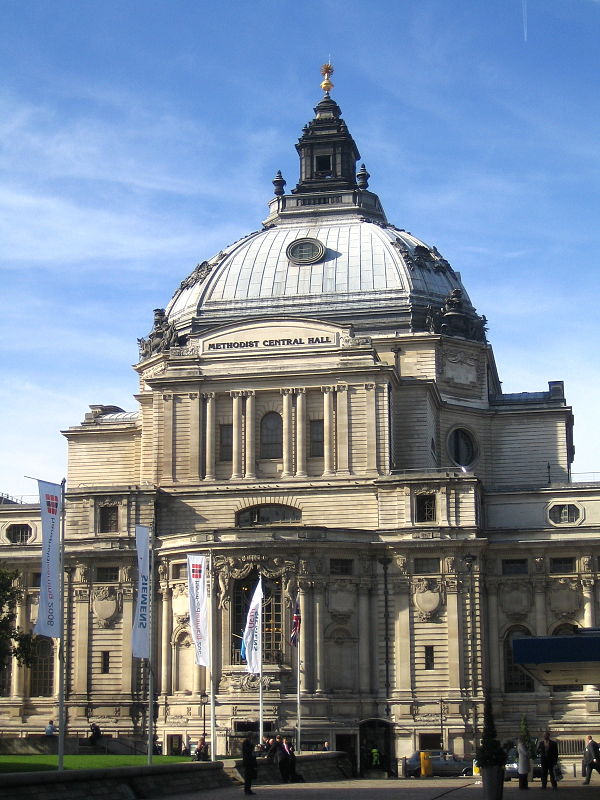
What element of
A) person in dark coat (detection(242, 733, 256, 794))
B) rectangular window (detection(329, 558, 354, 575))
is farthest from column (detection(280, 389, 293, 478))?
person in dark coat (detection(242, 733, 256, 794))

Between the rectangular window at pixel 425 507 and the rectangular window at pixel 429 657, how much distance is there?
8.36m

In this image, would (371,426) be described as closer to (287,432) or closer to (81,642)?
(287,432)

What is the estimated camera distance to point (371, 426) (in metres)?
96.1

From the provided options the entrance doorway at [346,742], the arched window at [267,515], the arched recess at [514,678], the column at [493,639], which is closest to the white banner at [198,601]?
the entrance doorway at [346,742]

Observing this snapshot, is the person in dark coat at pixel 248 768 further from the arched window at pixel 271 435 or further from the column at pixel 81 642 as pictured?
the arched window at pixel 271 435

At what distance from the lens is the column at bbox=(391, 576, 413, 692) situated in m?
90.9

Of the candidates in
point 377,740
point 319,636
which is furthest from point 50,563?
point 377,740

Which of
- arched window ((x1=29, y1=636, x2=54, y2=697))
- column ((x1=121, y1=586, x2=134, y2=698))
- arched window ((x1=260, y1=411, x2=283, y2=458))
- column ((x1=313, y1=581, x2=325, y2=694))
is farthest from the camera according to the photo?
arched window ((x1=29, y1=636, x2=54, y2=697))

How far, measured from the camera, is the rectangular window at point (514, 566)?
9600 centimetres

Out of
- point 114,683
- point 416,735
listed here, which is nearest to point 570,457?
point 416,735

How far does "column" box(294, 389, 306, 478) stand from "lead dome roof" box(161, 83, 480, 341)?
306 inches

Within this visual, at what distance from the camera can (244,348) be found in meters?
100

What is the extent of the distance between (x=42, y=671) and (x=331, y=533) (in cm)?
2421

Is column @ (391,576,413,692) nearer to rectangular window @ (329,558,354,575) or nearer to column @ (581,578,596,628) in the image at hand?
rectangular window @ (329,558,354,575)
